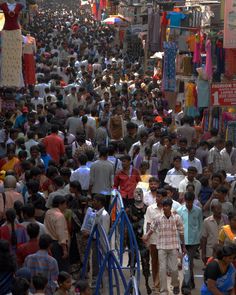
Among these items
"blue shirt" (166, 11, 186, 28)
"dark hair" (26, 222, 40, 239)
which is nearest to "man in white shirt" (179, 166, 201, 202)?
"dark hair" (26, 222, 40, 239)

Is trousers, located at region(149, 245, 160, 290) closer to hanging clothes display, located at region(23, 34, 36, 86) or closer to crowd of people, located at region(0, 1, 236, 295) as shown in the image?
crowd of people, located at region(0, 1, 236, 295)

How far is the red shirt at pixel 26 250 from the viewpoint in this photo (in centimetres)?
1037

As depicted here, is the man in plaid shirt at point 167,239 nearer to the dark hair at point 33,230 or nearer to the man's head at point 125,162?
the dark hair at point 33,230

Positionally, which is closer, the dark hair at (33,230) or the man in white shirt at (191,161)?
the dark hair at (33,230)

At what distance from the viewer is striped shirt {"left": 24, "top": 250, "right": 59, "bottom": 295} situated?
392 inches

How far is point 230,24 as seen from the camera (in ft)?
62.3

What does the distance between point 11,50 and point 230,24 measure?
12.9ft

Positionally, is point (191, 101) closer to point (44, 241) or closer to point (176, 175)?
point (176, 175)

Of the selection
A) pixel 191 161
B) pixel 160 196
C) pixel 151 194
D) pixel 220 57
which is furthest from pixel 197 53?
pixel 160 196

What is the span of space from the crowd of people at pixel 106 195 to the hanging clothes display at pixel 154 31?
10.5 meters

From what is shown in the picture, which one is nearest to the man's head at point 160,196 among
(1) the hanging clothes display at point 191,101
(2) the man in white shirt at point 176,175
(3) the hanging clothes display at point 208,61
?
(2) the man in white shirt at point 176,175

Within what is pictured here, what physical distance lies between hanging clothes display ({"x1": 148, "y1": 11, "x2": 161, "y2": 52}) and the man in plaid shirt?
19574mm

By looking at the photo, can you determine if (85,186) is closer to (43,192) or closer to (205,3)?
(43,192)

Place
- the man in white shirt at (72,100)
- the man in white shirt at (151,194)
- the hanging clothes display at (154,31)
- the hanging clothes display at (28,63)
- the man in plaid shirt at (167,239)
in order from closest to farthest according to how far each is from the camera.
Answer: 1. the man in plaid shirt at (167,239)
2. the man in white shirt at (151,194)
3. the hanging clothes display at (28,63)
4. the man in white shirt at (72,100)
5. the hanging clothes display at (154,31)
